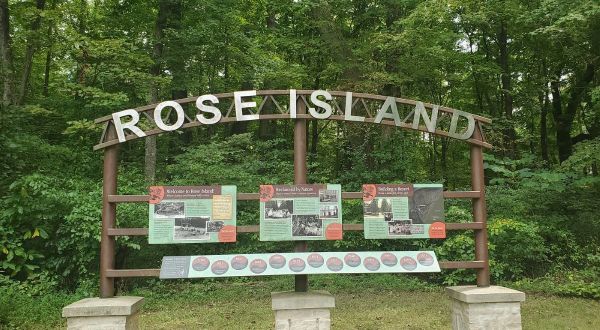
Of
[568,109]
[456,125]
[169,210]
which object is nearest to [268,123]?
[568,109]

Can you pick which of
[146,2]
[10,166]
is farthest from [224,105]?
[10,166]

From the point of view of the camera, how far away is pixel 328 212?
530 centimetres

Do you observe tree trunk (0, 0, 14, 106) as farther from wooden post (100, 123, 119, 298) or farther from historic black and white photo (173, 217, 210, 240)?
historic black and white photo (173, 217, 210, 240)

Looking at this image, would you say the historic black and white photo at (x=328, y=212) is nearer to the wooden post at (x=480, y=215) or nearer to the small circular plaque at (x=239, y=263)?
the small circular plaque at (x=239, y=263)

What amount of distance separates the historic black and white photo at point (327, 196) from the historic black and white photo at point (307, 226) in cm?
22

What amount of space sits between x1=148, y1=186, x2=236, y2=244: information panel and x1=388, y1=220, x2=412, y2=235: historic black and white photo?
1.84m

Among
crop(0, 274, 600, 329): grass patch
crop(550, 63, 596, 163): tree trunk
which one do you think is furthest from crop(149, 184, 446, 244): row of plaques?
crop(550, 63, 596, 163): tree trunk

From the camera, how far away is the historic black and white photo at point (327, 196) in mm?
5305

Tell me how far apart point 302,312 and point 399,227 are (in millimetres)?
1501

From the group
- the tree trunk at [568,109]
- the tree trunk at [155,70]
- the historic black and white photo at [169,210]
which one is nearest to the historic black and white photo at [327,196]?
the historic black and white photo at [169,210]

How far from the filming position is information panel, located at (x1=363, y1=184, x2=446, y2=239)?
536 centimetres

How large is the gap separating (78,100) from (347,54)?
7.72 metres

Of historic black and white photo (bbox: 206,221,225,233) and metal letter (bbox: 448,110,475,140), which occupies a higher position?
metal letter (bbox: 448,110,475,140)

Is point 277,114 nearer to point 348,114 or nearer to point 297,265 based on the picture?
point 348,114
